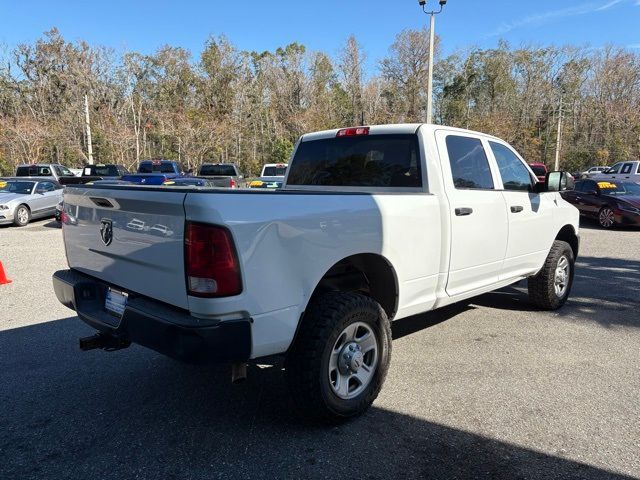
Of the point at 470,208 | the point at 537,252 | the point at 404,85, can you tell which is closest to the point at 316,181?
the point at 470,208

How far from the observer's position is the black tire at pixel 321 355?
2.88 m

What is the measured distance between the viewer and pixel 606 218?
14.5m

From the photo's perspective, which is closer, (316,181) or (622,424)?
(622,424)

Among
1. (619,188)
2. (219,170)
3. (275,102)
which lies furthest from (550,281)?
(275,102)

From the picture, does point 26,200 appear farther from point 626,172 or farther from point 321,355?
point 626,172

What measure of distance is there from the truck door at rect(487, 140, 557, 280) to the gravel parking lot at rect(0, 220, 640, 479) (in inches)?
29.3

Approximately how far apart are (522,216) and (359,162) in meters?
1.83

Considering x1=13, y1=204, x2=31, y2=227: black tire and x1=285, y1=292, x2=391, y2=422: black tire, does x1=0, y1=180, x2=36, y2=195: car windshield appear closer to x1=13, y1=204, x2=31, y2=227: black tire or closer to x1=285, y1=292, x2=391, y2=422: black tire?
x1=13, y1=204, x2=31, y2=227: black tire

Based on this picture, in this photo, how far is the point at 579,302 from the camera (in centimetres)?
622

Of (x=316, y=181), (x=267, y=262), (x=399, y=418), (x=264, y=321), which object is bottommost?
(x=399, y=418)

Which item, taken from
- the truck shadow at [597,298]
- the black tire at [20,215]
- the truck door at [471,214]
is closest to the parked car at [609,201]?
the truck shadow at [597,298]

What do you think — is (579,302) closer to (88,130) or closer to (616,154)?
(88,130)

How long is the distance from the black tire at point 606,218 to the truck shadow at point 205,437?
13.8m

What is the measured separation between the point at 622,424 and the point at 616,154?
49.0 metres
